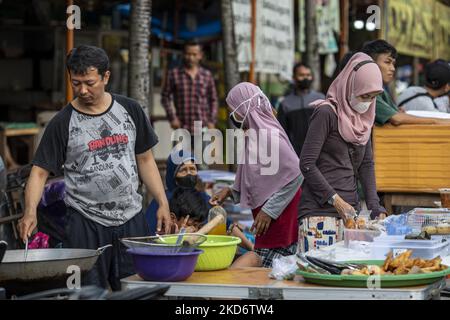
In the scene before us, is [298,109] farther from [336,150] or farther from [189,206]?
[336,150]

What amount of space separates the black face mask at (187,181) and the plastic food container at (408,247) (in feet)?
9.68

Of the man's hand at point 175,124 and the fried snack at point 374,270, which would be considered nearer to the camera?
the fried snack at point 374,270

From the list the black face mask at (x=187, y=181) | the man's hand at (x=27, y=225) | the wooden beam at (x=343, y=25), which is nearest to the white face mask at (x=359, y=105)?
the black face mask at (x=187, y=181)

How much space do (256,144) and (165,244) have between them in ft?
5.60

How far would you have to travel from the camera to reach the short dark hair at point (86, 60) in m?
5.59

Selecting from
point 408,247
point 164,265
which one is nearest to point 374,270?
point 408,247

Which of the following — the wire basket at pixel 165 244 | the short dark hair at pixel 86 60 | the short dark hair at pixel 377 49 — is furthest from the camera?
the short dark hair at pixel 377 49

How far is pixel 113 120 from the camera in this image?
5.82 m

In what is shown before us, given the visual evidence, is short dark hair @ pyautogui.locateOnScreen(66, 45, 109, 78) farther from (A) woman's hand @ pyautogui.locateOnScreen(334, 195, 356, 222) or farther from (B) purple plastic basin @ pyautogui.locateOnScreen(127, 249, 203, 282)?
(A) woman's hand @ pyautogui.locateOnScreen(334, 195, 356, 222)

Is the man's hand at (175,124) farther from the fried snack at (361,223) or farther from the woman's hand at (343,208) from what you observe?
the fried snack at (361,223)

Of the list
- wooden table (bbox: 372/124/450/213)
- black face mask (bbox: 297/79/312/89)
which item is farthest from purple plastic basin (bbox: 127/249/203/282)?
black face mask (bbox: 297/79/312/89)

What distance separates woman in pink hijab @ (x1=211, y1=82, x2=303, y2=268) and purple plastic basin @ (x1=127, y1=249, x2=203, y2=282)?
6.05ft
